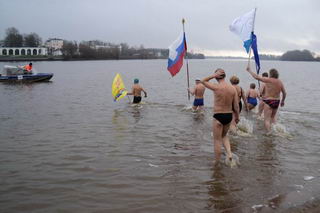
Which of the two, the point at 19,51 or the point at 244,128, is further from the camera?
the point at 19,51

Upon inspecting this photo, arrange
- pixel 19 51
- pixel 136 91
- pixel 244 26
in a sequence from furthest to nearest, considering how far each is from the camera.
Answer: pixel 19 51, pixel 136 91, pixel 244 26

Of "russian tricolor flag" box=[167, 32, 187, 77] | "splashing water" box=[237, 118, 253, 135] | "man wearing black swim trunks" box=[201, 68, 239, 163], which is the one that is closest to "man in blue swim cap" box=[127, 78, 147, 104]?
"russian tricolor flag" box=[167, 32, 187, 77]

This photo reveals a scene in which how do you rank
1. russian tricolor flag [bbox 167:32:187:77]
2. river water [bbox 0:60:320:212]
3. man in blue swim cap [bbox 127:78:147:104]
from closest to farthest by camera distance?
river water [bbox 0:60:320:212] → russian tricolor flag [bbox 167:32:187:77] → man in blue swim cap [bbox 127:78:147:104]

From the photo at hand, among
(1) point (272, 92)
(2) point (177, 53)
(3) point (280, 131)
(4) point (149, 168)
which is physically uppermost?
(2) point (177, 53)

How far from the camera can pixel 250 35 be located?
26.9ft

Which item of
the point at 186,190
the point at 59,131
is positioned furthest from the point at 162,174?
the point at 59,131

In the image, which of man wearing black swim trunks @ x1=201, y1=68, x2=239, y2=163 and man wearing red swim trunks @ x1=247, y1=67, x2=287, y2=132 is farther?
man wearing red swim trunks @ x1=247, y1=67, x2=287, y2=132

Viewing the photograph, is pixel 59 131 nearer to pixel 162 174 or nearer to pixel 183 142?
pixel 183 142

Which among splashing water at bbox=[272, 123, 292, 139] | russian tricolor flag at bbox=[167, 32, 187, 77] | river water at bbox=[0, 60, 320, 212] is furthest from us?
russian tricolor flag at bbox=[167, 32, 187, 77]

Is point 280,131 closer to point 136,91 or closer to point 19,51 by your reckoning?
point 136,91

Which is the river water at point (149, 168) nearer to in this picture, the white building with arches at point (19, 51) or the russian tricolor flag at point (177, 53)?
the russian tricolor flag at point (177, 53)

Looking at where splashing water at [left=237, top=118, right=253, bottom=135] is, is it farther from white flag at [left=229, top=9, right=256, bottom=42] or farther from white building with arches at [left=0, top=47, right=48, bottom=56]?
white building with arches at [left=0, top=47, right=48, bottom=56]

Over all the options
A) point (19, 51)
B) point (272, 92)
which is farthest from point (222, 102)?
point (19, 51)

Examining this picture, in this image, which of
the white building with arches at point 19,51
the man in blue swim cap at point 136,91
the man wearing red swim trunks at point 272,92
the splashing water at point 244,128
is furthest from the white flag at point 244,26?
the white building with arches at point 19,51
